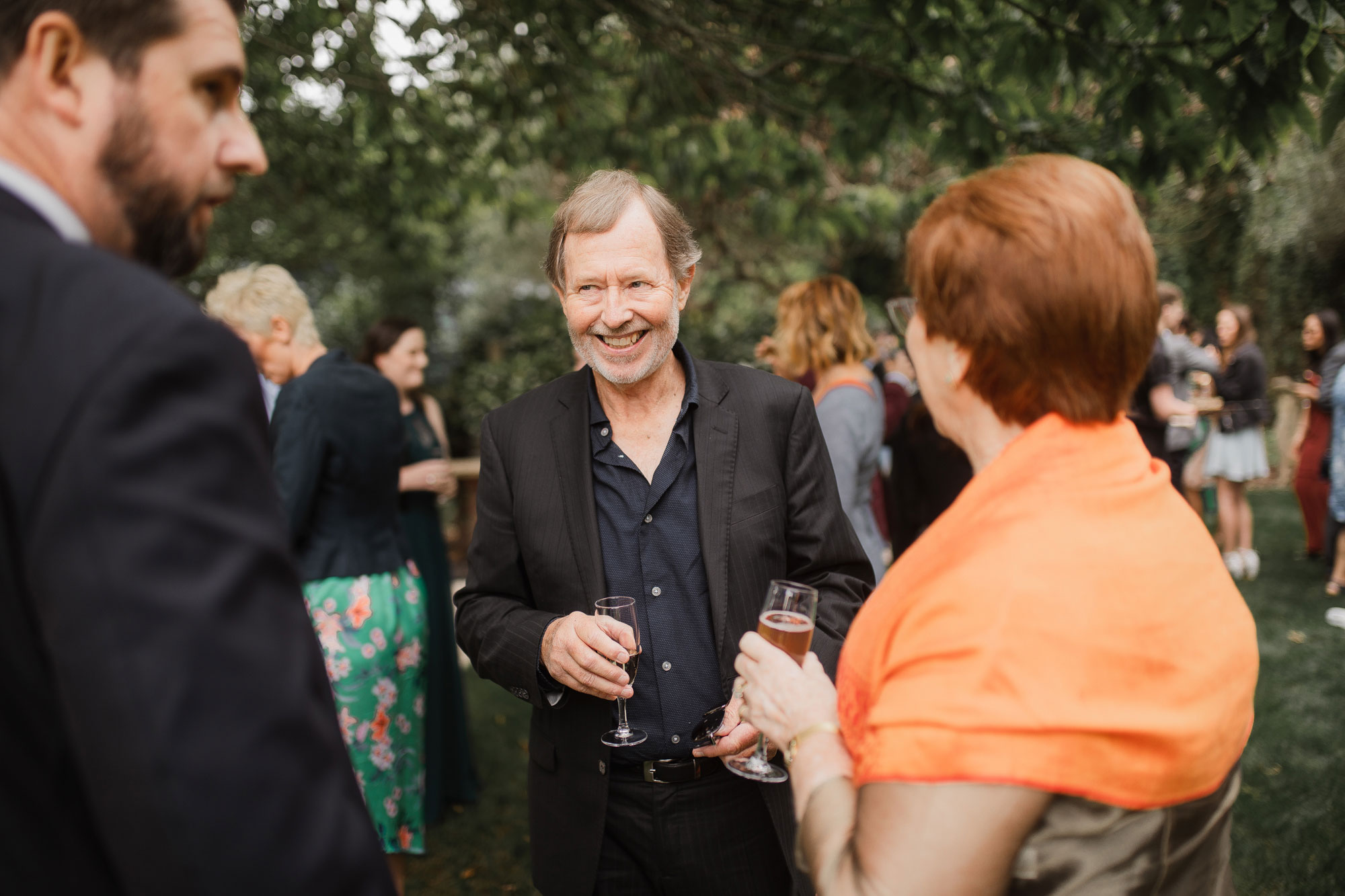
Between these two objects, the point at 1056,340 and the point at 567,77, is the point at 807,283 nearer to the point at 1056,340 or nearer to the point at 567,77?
the point at 567,77

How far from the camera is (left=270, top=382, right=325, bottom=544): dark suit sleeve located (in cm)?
348

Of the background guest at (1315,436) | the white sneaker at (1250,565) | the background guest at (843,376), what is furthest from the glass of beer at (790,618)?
the white sneaker at (1250,565)

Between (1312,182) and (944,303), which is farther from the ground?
(1312,182)

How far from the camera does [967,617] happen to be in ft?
3.90

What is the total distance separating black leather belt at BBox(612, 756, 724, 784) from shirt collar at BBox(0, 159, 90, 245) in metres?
1.68

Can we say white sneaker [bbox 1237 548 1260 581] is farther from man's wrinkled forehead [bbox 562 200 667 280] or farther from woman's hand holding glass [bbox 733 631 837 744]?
woman's hand holding glass [bbox 733 631 837 744]

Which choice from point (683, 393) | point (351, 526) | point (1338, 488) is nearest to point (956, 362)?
point (683, 393)

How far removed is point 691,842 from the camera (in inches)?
84.1

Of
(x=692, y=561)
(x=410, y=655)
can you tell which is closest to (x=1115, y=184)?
(x=692, y=561)

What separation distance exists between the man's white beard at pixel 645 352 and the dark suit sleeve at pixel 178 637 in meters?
1.42

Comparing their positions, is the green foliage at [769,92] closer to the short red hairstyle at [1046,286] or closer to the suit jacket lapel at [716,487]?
the suit jacket lapel at [716,487]

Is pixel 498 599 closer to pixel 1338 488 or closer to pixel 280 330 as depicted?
pixel 280 330

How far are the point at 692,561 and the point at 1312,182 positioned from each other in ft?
53.7

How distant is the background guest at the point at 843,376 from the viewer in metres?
4.26
